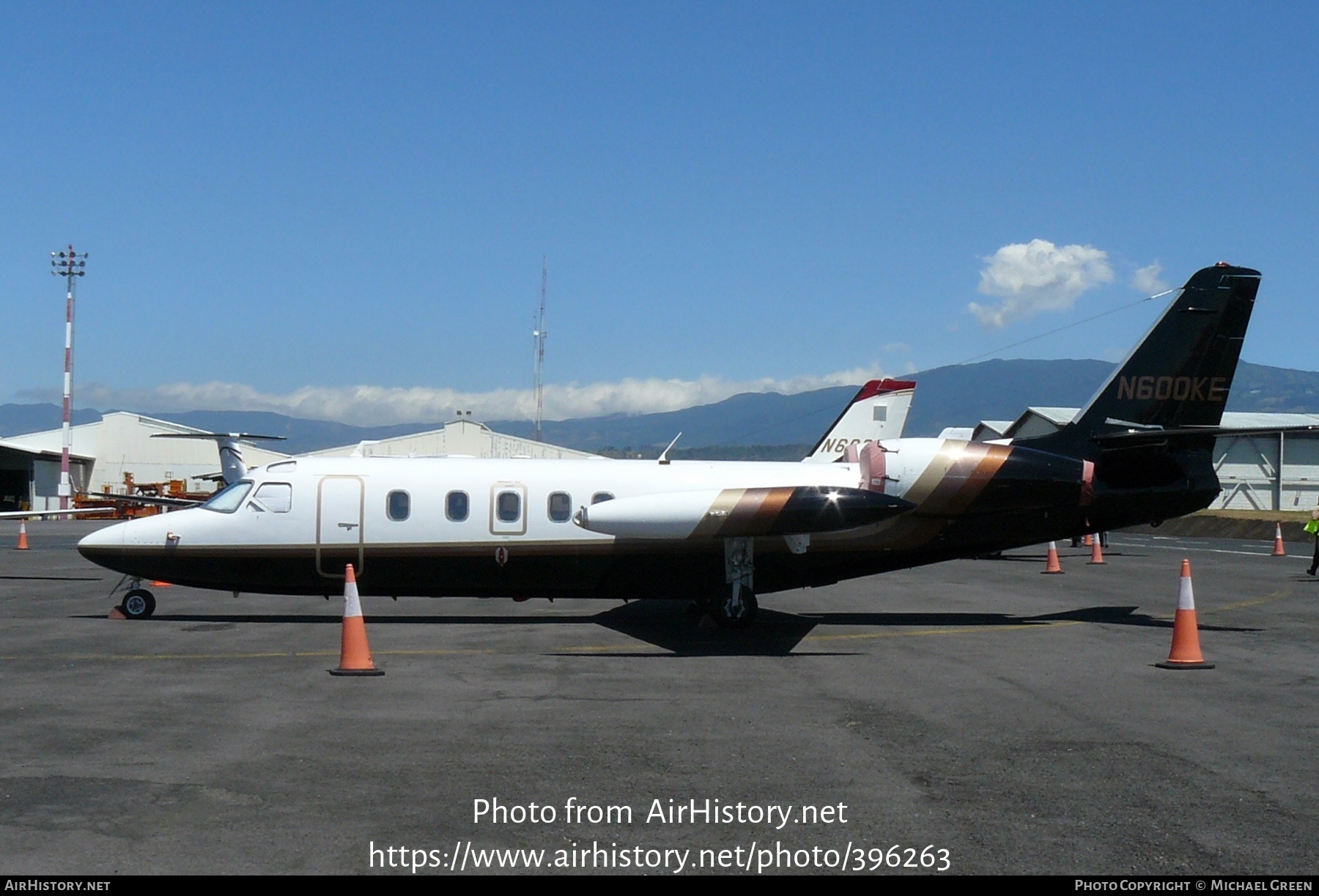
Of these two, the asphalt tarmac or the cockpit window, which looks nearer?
the asphalt tarmac

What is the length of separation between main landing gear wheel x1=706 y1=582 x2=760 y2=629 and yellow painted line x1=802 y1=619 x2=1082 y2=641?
2.95 ft

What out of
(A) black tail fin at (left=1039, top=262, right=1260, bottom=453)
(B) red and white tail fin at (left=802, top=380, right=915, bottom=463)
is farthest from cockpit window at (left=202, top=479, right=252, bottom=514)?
(B) red and white tail fin at (left=802, top=380, right=915, bottom=463)

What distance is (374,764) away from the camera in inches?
330

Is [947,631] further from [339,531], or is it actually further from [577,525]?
[339,531]

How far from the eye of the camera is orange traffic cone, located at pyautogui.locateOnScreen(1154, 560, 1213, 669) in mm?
13320

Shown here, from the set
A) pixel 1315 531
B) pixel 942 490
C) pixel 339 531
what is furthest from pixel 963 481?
pixel 1315 531

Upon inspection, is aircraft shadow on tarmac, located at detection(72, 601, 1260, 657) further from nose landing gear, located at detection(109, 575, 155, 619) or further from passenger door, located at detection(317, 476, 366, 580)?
passenger door, located at detection(317, 476, 366, 580)

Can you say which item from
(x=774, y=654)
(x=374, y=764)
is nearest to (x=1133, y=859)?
(x=374, y=764)

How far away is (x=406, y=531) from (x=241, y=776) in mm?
9113

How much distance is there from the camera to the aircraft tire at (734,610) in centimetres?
1658

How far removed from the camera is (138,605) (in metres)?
17.3

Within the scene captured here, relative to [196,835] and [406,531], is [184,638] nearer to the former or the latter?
[406,531]

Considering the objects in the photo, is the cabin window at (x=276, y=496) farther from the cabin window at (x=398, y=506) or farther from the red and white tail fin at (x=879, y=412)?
the red and white tail fin at (x=879, y=412)

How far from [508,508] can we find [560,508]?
2.52ft
